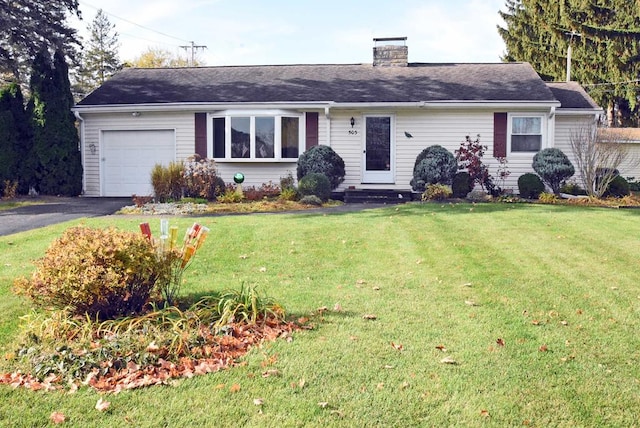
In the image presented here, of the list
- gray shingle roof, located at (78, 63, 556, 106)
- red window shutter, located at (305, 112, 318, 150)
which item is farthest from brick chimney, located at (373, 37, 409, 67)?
red window shutter, located at (305, 112, 318, 150)

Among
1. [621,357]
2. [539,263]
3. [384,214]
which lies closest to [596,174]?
[384,214]

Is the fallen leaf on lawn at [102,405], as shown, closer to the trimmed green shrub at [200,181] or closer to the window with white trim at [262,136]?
the trimmed green shrub at [200,181]

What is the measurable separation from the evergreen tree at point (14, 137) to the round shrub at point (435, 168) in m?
11.9

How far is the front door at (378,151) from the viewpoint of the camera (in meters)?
17.0

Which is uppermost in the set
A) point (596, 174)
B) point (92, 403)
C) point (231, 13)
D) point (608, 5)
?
point (608, 5)

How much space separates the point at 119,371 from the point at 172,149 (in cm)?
1432

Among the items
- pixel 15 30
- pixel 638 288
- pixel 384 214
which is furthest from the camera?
pixel 15 30

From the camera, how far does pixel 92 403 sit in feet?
11.4

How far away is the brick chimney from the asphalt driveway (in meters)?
10.1

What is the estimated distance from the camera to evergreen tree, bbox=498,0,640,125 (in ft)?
101

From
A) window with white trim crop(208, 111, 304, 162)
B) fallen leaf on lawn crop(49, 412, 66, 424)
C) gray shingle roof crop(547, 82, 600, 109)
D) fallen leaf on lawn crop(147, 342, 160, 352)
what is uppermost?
gray shingle roof crop(547, 82, 600, 109)

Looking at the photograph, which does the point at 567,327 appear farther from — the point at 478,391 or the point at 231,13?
the point at 231,13

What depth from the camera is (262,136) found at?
16844 mm

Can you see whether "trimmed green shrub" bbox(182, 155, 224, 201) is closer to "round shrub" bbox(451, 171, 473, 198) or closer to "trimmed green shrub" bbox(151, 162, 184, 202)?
"trimmed green shrub" bbox(151, 162, 184, 202)
